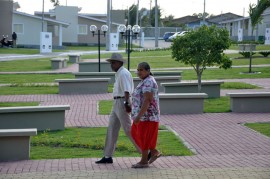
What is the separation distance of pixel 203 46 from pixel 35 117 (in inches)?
272

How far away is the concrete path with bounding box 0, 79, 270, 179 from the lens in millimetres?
8541

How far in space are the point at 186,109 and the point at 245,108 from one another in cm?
156

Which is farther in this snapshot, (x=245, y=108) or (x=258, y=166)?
(x=245, y=108)

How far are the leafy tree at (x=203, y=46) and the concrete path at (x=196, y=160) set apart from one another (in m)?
3.60

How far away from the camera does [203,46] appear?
18172mm

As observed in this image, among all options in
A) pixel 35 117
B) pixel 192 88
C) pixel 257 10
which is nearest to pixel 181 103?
pixel 192 88

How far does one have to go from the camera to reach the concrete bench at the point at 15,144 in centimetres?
966

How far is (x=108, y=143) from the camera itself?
30.7ft

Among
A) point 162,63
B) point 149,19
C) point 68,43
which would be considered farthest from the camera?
point 149,19

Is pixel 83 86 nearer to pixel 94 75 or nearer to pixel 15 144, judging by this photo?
pixel 94 75

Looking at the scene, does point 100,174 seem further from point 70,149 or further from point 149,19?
point 149,19

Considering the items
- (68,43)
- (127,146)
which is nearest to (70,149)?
(127,146)

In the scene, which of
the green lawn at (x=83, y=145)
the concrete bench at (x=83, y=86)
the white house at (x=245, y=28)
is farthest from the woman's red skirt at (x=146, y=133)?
the white house at (x=245, y=28)

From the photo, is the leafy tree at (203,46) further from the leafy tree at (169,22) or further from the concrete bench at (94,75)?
the leafy tree at (169,22)
